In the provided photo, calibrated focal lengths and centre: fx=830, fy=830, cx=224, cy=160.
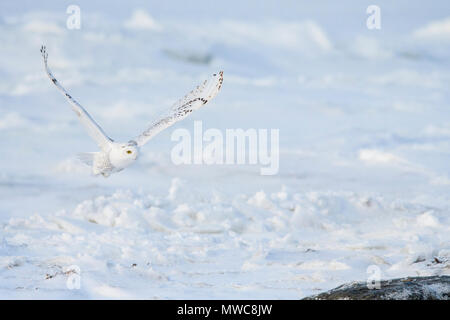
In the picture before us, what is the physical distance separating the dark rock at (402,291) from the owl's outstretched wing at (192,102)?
1597mm

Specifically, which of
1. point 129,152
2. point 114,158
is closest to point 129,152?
point 129,152

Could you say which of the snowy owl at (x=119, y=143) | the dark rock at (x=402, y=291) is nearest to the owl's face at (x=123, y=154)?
the snowy owl at (x=119, y=143)

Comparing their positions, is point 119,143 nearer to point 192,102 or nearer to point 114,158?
point 114,158

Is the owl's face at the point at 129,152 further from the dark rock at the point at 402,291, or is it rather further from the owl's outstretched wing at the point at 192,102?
the dark rock at the point at 402,291

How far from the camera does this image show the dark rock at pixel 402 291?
Answer: 15.0 feet

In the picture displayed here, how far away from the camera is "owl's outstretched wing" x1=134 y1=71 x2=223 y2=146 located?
559cm

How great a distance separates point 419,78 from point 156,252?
45.0ft

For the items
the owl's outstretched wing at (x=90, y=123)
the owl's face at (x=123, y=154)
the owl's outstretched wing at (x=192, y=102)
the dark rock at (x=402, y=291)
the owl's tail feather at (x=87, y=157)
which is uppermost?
the owl's outstretched wing at (x=192, y=102)

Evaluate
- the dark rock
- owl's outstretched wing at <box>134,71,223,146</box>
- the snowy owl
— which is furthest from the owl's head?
the dark rock

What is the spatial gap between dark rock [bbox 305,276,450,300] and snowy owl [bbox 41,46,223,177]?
5.01 feet

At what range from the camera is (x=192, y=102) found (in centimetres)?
589

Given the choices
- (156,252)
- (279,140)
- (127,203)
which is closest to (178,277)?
(156,252)

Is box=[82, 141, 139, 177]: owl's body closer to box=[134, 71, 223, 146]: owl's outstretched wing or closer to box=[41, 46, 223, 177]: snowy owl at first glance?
box=[41, 46, 223, 177]: snowy owl

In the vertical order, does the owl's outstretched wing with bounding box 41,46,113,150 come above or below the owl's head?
above
